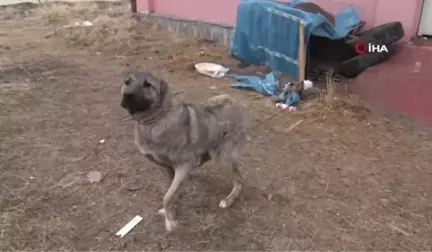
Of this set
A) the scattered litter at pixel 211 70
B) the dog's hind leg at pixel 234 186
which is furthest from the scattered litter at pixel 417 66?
the dog's hind leg at pixel 234 186

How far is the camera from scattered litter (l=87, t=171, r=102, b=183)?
366 centimetres

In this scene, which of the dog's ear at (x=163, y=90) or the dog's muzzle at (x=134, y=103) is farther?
the dog's ear at (x=163, y=90)

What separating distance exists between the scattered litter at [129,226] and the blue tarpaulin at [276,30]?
338 cm

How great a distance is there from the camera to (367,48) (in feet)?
17.9

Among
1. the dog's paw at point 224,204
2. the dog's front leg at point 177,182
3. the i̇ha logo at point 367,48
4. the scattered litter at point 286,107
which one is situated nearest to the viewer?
the dog's front leg at point 177,182

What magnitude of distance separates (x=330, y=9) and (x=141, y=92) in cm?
477

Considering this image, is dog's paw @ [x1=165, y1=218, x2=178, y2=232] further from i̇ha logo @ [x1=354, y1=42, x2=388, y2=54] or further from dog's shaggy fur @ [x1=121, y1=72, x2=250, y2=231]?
i̇ha logo @ [x1=354, y1=42, x2=388, y2=54]

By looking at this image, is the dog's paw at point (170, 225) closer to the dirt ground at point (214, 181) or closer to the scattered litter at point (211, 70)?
the dirt ground at point (214, 181)

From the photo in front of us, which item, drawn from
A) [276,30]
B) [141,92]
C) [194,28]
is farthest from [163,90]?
[194,28]

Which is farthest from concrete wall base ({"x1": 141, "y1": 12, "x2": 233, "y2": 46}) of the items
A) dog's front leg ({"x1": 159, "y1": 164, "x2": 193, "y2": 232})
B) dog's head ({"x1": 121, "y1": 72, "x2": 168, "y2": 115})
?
dog's head ({"x1": 121, "y1": 72, "x2": 168, "y2": 115})

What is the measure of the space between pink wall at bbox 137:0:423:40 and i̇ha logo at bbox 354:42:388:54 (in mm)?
555

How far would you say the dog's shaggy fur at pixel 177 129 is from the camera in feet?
8.00

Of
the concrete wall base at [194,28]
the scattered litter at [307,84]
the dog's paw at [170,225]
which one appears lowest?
the dog's paw at [170,225]

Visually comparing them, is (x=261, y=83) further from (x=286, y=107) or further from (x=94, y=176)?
(x=94, y=176)
